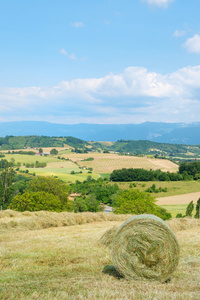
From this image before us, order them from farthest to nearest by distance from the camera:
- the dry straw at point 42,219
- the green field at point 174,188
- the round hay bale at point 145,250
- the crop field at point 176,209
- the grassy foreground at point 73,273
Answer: the green field at point 174,188 < the crop field at point 176,209 < the dry straw at point 42,219 < the round hay bale at point 145,250 < the grassy foreground at point 73,273

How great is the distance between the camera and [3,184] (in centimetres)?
5184

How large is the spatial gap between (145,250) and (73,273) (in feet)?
7.59

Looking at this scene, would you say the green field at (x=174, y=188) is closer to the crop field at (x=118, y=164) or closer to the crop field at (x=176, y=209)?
→ the crop field at (x=176, y=209)

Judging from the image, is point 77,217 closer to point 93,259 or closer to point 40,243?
point 40,243

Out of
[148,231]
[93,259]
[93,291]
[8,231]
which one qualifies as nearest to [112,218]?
[8,231]

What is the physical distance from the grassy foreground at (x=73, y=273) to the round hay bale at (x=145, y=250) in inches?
12.4

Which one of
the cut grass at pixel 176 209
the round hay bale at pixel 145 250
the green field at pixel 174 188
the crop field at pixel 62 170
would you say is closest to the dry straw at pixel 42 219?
the round hay bale at pixel 145 250

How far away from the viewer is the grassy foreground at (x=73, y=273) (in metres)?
6.82

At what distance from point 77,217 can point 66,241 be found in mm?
6773

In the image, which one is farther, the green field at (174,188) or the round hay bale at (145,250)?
the green field at (174,188)

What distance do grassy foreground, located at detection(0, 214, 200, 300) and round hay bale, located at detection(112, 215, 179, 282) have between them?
32 cm

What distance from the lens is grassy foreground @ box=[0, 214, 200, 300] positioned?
6816mm

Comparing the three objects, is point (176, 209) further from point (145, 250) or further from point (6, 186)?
point (145, 250)

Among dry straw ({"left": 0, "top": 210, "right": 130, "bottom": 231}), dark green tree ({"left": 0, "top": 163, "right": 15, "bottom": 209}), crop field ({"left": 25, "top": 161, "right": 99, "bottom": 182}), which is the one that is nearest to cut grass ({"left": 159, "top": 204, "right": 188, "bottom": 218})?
dark green tree ({"left": 0, "top": 163, "right": 15, "bottom": 209})
